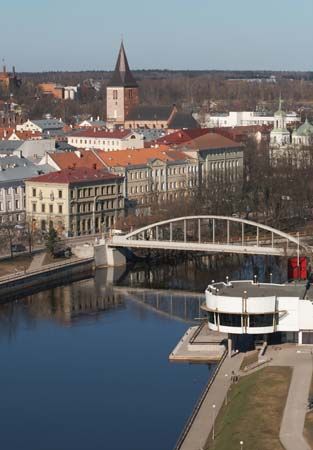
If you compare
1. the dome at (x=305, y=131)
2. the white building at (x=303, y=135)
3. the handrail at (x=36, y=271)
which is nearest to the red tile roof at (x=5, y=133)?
the white building at (x=303, y=135)

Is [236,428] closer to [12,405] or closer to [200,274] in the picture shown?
[12,405]

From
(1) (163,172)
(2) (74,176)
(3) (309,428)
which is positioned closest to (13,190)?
(2) (74,176)

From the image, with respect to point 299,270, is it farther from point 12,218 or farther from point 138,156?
point 138,156

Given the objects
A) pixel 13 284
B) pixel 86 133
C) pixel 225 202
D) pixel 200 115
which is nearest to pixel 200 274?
pixel 13 284

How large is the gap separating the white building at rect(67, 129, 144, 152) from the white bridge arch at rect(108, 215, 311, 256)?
24345 mm

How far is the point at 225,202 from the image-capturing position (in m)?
69.8

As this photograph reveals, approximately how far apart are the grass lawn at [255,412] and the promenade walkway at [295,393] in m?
0.18

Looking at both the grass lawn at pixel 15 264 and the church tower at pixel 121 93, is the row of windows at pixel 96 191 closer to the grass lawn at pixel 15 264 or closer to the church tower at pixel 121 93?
the grass lawn at pixel 15 264

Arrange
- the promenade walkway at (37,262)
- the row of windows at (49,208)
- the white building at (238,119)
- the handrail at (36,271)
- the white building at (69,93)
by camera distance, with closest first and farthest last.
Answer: the handrail at (36,271) → the promenade walkway at (37,262) → the row of windows at (49,208) → the white building at (238,119) → the white building at (69,93)

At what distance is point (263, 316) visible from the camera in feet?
128

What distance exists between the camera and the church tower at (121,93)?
118312 millimetres

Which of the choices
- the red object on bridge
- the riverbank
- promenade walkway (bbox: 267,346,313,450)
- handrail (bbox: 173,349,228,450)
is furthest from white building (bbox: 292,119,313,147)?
handrail (bbox: 173,349,228,450)

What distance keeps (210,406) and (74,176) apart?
34720 millimetres

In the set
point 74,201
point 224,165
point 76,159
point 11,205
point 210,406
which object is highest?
point 76,159
